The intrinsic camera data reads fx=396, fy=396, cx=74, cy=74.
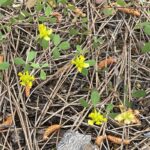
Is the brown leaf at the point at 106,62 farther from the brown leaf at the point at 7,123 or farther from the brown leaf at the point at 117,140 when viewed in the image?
the brown leaf at the point at 7,123

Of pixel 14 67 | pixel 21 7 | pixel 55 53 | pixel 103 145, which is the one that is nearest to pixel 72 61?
pixel 55 53

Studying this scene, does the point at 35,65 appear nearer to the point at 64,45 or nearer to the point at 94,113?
the point at 64,45

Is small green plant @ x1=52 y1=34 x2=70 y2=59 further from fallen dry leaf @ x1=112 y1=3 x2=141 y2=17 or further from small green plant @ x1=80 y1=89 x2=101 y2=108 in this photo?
fallen dry leaf @ x1=112 y1=3 x2=141 y2=17

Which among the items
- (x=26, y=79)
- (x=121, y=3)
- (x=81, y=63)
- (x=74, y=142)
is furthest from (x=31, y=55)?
(x=121, y=3)

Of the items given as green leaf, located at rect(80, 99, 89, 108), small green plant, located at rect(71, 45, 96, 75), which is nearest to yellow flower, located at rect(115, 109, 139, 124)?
green leaf, located at rect(80, 99, 89, 108)

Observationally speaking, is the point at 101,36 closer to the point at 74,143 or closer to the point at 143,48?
the point at 143,48

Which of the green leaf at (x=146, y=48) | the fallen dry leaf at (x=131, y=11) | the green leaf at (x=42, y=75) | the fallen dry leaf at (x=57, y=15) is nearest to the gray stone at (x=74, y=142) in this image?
the green leaf at (x=42, y=75)
